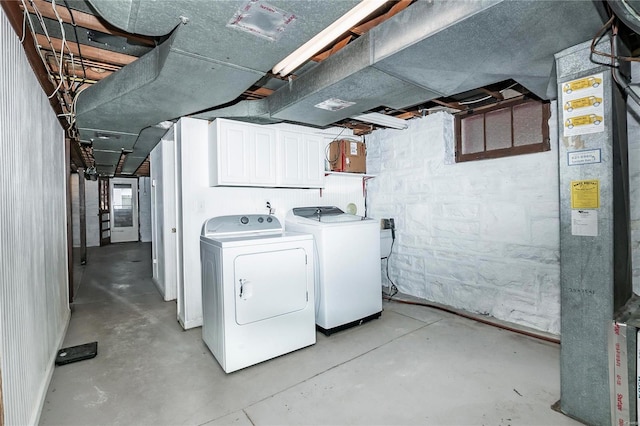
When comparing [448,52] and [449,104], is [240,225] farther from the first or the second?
[449,104]

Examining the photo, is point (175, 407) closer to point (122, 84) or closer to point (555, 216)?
point (122, 84)

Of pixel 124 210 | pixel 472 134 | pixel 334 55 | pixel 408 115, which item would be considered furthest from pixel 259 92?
pixel 124 210

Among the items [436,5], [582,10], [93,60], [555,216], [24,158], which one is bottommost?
[555,216]

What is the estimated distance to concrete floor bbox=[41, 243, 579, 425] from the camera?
1.89 m

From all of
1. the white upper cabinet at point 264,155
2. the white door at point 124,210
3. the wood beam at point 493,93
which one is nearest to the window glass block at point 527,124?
the wood beam at point 493,93

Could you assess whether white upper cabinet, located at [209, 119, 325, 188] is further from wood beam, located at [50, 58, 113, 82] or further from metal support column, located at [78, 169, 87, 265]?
metal support column, located at [78, 169, 87, 265]

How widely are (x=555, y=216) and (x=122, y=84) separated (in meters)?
3.71

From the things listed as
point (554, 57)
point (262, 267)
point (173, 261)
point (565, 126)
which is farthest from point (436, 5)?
point (173, 261)

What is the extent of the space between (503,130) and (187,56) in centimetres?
298

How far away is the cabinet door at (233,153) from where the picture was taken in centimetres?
312

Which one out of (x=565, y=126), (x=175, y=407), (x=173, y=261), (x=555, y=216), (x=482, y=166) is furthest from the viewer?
(x=173, y=261)

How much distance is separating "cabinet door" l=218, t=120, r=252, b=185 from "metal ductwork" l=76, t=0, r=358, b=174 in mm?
450

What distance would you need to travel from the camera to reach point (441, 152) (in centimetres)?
364

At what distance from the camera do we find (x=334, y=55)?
2.13 m
